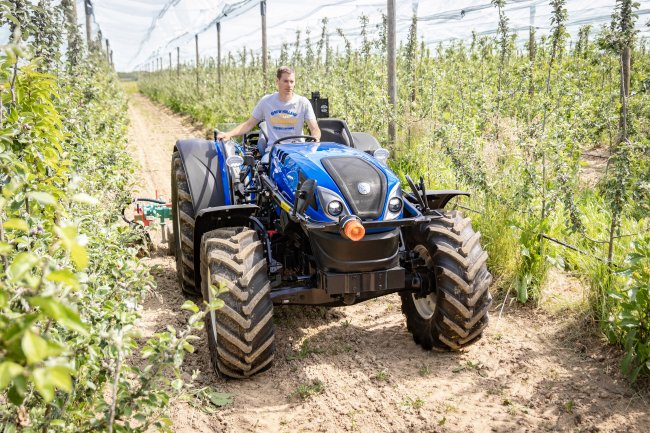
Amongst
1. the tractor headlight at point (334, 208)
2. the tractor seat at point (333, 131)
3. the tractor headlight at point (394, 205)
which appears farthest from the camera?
the tractor seat at point (333, 131)

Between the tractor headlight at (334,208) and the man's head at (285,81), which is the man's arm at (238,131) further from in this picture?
the tractor headlight at (334,208)

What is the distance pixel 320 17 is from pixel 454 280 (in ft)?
46.3

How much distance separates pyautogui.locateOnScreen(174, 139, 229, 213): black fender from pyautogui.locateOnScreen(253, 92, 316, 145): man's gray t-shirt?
0.49 metres

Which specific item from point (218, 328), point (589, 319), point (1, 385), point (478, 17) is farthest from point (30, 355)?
point (478, 17)

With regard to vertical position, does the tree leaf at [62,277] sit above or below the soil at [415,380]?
above

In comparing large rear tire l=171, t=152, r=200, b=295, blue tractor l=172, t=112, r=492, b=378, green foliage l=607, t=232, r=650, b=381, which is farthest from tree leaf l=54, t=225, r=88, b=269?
large rear tire l=171, t=152, r=200, b=295

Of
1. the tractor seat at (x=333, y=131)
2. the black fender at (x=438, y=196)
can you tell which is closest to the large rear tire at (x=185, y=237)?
the tractor seat at (x=333, y=131)

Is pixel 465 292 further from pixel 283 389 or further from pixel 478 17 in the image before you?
pixel 478 17

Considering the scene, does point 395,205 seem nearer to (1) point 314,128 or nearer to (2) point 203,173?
(1) point 314,128

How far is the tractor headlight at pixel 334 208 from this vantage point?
3297 mm

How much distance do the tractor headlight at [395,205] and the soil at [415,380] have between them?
0.98m

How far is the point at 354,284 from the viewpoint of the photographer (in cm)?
331

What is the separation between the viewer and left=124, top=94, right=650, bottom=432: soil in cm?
303

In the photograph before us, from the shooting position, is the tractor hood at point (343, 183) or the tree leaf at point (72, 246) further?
the tractor hood at point (343, 183)
